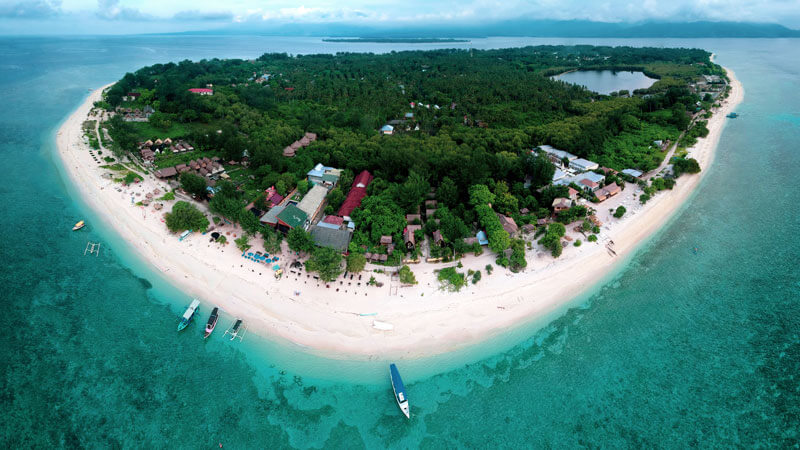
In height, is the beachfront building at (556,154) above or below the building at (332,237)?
above

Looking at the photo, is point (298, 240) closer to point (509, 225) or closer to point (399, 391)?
point (399, 391)

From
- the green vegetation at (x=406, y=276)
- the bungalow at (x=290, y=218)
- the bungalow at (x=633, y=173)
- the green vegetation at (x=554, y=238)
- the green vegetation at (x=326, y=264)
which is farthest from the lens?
the bungalow at (x=633, y=173)

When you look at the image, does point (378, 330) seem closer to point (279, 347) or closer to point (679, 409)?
point (279, 347)

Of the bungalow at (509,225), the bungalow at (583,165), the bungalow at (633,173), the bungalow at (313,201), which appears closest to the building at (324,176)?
the bungalow at (313,201)

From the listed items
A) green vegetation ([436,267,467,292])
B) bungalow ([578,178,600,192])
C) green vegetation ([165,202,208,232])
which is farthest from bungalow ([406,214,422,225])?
bungalow ([578,178,600,192])

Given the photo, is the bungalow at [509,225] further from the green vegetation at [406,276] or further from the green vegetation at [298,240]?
the green vegetation at [298,240]

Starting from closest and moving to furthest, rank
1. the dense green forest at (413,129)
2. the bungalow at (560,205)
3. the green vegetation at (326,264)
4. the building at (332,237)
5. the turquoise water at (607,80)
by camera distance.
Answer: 1. the green vegetation at (326,264)
2. the building at (332,237)
3. the bungalow at (560,205)
4. the dense green forest at (413,129)
5. the turquoise water at (607,80)

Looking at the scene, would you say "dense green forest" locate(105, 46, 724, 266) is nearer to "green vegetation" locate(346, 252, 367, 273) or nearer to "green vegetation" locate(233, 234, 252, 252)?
"green vegetation" locate(346, 252, 367, 273)

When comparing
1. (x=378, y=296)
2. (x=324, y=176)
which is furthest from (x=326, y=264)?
(x=324, y=176)
